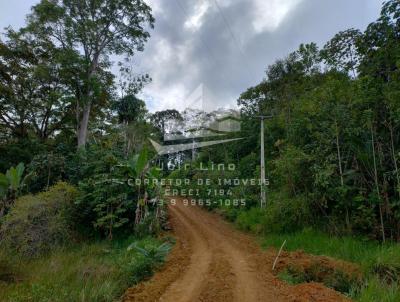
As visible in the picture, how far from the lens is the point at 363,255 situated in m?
6.46

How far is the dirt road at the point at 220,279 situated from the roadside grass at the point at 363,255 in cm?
45

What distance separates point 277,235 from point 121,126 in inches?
576

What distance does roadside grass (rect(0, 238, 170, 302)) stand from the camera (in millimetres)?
4762

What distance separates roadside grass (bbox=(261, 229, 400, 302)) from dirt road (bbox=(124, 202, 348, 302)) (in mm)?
451

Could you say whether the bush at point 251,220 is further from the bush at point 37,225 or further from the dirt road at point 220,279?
the bush at point 37,225

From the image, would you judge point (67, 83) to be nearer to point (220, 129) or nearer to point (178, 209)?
point (178, 209)

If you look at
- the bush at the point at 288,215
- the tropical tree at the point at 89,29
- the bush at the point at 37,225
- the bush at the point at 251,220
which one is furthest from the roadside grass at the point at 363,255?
the tropical tree at the point at 89,29

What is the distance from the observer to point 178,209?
15883 millimetres

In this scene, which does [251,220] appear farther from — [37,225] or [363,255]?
[37,225]

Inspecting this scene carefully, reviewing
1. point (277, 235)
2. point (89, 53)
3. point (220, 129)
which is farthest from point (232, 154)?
point (277, 235)

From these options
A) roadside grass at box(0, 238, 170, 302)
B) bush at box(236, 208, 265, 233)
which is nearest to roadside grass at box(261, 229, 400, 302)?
bush at box(236, 208, 265, 233)

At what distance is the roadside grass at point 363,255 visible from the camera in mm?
4613

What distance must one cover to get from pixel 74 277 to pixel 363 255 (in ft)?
19.5

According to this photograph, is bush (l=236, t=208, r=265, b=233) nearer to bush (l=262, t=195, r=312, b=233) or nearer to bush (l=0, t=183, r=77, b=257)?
bush (l=262, t=195, r=312, b=233)
